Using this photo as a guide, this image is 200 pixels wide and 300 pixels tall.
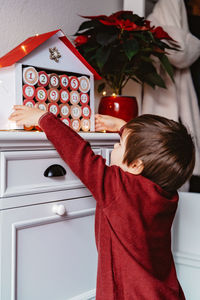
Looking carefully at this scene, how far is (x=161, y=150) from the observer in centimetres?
89

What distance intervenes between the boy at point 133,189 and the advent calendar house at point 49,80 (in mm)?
77

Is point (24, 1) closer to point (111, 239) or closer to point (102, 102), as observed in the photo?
point (102, 102)

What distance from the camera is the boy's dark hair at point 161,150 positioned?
89cm

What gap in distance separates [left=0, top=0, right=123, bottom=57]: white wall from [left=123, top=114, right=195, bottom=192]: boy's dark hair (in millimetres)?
621

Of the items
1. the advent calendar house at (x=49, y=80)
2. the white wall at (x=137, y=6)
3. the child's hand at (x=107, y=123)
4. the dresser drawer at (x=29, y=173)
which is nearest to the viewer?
the dresser drawer at (x=29, y=173)

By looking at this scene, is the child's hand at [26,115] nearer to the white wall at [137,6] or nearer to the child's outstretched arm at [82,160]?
the child's outstretched arm at [82,160]

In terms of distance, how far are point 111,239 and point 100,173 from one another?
19 centimetres

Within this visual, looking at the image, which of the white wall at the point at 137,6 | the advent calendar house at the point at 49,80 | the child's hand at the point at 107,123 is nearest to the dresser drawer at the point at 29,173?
the advent calendar house at the point at 49,80

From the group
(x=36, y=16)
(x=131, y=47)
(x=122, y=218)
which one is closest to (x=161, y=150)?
(x=122, y=218)

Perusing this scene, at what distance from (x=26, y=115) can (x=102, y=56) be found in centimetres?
46

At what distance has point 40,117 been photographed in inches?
35.6

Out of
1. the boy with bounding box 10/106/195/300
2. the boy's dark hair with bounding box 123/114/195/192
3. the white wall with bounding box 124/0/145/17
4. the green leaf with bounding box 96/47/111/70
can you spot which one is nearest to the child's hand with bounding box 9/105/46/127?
the boy with bounding box 10/106/195/300

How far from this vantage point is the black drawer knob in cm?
92

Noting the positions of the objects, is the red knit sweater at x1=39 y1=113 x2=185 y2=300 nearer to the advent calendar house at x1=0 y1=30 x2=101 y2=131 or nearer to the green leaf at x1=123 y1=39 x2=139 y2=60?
the advent calendar house at x1=0 y1=30 x2=101 y2=131
